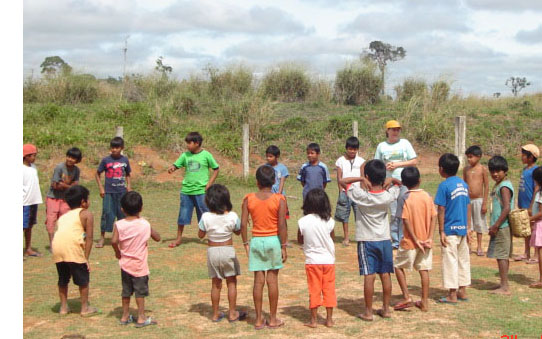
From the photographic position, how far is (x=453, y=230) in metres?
6.32

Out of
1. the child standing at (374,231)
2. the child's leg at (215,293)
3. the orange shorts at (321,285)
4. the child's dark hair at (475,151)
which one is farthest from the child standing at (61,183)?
the child's dark hair at (475,151)

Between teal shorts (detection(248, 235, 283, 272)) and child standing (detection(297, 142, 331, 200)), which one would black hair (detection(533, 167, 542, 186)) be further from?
teal shorts (detection(248, 235, 283, 272))

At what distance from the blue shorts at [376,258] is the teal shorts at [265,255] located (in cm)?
87

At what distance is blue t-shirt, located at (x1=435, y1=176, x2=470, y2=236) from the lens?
248 inches

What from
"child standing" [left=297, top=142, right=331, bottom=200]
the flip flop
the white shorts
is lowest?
the flip flop

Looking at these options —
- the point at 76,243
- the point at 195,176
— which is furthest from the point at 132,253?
the point at 195,176

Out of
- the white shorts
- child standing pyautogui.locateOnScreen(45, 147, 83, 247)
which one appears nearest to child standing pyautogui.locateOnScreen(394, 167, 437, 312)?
the white shorts

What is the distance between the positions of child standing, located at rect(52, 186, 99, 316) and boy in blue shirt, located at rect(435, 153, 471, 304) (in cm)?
373

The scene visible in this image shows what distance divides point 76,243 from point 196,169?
144 inches

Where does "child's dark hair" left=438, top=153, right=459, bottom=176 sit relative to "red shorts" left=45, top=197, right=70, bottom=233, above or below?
above

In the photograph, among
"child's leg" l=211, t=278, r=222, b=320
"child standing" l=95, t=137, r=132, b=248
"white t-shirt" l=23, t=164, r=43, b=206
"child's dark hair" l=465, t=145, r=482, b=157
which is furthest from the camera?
"child standing" l=95, t=137, r=132, b=248

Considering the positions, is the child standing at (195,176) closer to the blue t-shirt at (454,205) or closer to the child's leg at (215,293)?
the child's leg at (215,293)

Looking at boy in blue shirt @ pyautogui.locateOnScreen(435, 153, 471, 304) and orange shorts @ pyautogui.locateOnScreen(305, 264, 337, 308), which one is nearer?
orange shorts @ pyautogui.locateOnScreen(305, 264, 337, 308)

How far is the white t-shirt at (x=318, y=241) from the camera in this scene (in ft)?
18.2
